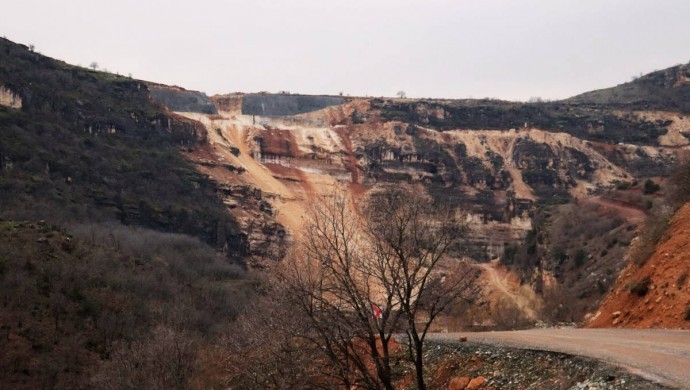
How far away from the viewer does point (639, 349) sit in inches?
429

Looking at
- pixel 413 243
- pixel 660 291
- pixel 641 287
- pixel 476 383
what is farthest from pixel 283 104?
pixel 476 383

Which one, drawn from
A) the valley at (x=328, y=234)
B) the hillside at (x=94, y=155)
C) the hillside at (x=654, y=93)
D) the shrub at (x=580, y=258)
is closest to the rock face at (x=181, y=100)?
the valley at (x=328, y=234)

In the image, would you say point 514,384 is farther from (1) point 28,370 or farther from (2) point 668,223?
(1) point 28,370

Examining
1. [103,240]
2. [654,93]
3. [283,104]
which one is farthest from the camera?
[654,93]

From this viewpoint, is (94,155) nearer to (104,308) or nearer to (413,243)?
(104,308)

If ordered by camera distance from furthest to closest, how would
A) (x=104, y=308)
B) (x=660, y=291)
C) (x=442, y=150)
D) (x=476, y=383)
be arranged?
1. (x=442, y=150)
2. (x=104, y=308)
3. (x=660, y=291)
4. (x=476, y=383)

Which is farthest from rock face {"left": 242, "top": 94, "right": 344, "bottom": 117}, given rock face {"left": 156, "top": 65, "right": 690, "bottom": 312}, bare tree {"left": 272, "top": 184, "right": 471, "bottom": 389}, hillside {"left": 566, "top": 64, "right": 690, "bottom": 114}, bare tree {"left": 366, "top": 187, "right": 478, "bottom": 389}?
bare tree {"left": 366, "top": 187, "right": 478, "bottom": 389}

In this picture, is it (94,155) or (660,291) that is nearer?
(660,291)

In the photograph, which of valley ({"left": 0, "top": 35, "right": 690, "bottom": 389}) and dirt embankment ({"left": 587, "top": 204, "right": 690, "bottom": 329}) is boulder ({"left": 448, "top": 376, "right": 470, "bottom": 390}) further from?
dirt embankment ({"left": 587, "top": 204, "right": 690, "bottom": 329})

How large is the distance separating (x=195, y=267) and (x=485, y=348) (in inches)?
2191

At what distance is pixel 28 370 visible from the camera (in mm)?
39719

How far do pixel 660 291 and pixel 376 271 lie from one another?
9515 mm

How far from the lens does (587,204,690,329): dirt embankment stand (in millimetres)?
16156

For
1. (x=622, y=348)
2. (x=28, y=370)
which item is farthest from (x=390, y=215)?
(x=28, y=370)
